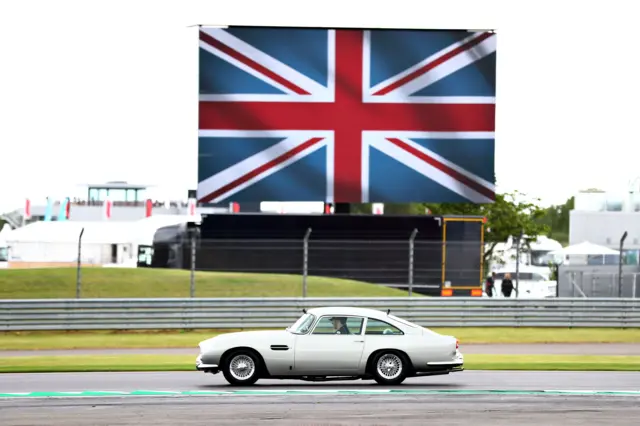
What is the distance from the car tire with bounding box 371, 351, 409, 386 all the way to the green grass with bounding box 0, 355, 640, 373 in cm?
421

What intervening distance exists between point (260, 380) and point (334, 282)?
15.6 metres

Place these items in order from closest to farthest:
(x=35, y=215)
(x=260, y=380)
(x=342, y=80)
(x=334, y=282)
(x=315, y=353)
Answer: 1. (x=315, y=353)
2. (x=260, y=380)
3. (x=334, y=282)
4. (x=342, y=80)
5. (x=35, y=215)

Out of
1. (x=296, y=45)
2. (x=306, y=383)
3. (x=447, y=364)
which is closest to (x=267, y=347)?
(x=306, y=383)

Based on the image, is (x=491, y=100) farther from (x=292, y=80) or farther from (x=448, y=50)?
(x=292, y=80)

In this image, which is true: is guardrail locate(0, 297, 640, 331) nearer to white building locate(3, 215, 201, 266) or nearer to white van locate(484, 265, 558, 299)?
white van locate(484, 265, 558, 299)

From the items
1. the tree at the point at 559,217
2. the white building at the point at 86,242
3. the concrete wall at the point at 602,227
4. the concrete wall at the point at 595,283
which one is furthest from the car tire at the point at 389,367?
the tree at the point at 559,217

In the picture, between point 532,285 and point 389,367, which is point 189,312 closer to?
point 389,367

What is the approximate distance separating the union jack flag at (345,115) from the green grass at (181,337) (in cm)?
754

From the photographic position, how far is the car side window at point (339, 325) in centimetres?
1772

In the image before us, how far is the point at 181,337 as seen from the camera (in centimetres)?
2909

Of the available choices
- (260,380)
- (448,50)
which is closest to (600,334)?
(448,50)

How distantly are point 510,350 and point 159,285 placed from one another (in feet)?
38.2

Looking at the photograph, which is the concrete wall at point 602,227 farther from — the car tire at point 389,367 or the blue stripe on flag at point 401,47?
the car tire at point 389,367

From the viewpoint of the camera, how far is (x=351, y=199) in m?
37.4
